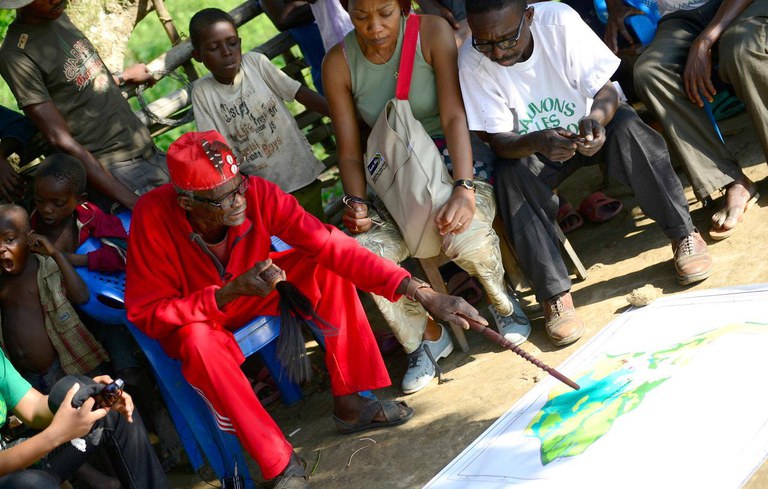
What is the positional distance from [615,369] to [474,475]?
0.65 metres

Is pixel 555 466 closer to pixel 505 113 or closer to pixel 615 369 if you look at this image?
pixel 615 369

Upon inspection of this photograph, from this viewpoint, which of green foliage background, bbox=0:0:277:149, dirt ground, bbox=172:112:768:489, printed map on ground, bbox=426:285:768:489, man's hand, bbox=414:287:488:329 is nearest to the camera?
printed map on ground, bbox=426:285:768:489

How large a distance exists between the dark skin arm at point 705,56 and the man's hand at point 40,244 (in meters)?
2.92

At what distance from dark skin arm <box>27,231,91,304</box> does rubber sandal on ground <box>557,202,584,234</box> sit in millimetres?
2385

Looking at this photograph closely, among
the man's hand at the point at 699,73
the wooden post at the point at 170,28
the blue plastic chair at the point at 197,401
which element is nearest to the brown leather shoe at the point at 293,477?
the blue plastic chair at the point at 197,401

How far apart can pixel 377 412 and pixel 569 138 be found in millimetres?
1394

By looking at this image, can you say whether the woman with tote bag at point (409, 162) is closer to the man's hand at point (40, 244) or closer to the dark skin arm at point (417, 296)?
the dark skin arm at point (417, 296)

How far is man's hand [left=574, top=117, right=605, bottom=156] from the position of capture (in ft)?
12.2

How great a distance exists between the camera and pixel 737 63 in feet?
13.2

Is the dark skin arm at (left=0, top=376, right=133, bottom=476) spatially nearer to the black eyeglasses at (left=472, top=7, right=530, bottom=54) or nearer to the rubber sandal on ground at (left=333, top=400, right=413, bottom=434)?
the rubber sandal on ground at (left=333, top=400, right=413, bottom=434)

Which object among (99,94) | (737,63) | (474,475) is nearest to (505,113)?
(737,63)

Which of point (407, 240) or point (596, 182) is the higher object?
point (407, 240)

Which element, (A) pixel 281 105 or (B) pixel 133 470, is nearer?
(B) pixel 133 470

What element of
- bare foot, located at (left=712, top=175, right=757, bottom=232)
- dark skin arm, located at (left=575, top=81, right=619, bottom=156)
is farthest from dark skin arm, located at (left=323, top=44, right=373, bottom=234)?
bare foot, located at (left=712, top=175, right=757, bottom=232)
